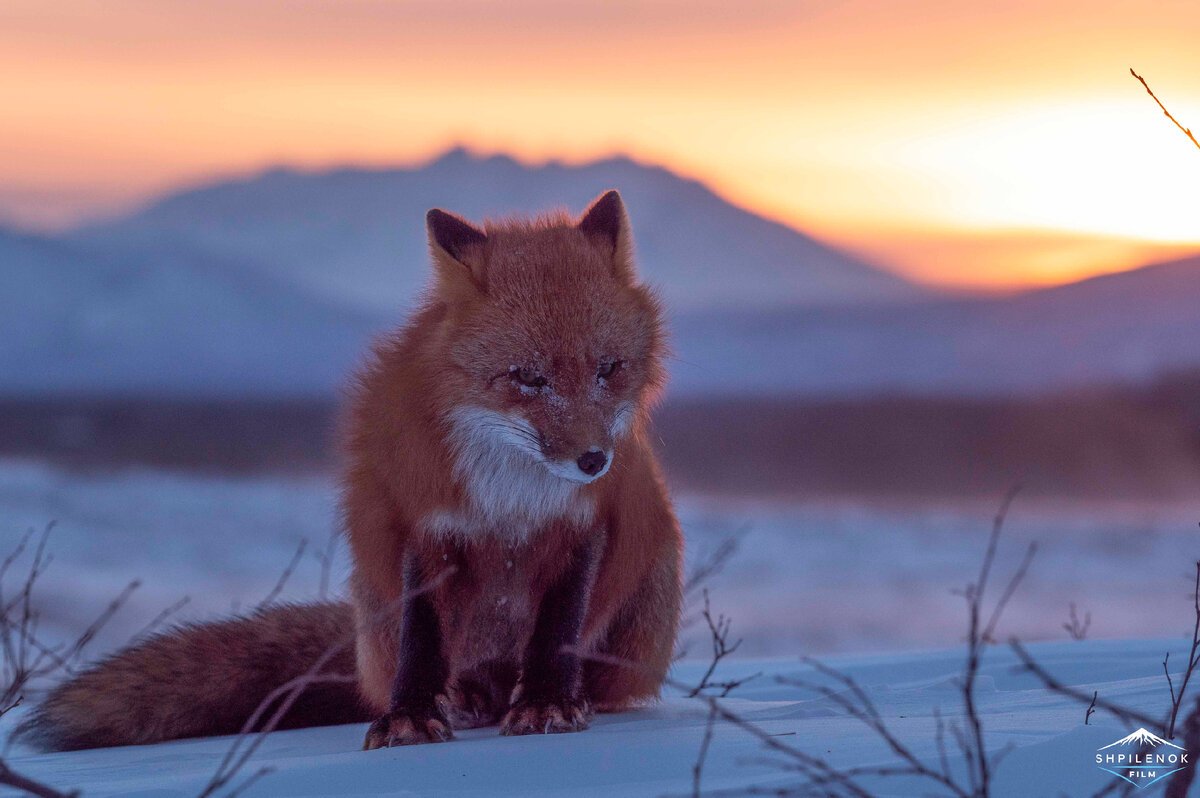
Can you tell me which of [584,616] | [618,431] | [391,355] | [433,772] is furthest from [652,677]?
[391,355]

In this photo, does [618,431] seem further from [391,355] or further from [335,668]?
[335,668]

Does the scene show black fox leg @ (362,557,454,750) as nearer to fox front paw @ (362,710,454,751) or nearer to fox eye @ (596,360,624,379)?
fox front paw @ (362,710,454,751)

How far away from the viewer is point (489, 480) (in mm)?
3654

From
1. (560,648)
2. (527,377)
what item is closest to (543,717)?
(560,648)

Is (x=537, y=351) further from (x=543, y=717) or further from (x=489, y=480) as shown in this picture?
(x=543, y=717)

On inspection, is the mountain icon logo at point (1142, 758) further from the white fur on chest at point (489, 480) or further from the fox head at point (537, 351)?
the white fur on chest at point (489, 480)

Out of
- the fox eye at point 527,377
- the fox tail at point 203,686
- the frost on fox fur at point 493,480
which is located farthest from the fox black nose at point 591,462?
the fox tail at point 203,686

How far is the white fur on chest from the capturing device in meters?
3.65

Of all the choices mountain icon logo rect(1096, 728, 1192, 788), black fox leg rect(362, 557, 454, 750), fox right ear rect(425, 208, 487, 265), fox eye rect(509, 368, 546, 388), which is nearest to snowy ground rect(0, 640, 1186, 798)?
mountain icon logo rect(1096, 728, 1192, 788)

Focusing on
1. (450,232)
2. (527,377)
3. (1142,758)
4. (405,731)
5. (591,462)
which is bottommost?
(405,731)

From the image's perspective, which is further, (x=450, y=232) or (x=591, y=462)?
(x=450, y=232)

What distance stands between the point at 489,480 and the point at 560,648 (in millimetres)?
664

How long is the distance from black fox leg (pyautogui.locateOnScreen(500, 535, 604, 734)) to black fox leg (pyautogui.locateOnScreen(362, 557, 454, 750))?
282 mm

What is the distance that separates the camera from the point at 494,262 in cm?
390
